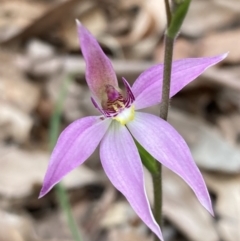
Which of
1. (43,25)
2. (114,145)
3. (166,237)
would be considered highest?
(114,145)

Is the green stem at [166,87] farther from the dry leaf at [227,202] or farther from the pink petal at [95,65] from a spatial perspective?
the dry leaf at [227,202]

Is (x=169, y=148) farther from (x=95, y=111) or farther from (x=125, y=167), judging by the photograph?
(x=95, y=111)

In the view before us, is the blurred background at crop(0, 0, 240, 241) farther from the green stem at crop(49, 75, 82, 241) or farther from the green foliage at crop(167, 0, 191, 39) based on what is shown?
the green foliage at crop(167, 0, 191, 39)

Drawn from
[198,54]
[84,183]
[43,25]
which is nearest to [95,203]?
[84,183]

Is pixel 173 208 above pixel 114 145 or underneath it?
underneath

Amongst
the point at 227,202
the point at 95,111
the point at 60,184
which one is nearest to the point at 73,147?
the point at 60,184

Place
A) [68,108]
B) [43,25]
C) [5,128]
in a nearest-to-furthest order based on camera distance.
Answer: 1. [5,128]
2. [68,108]
3. [43,25]

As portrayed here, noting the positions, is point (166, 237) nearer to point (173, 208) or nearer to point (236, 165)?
point (173, 208)

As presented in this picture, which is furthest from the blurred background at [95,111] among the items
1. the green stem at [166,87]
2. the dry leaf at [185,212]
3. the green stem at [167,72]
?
the green stem at [167,72]

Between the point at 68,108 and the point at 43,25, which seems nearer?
the point at 68,108
